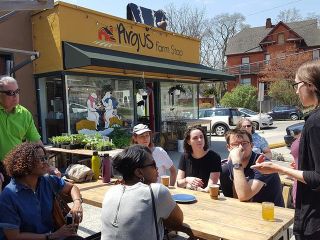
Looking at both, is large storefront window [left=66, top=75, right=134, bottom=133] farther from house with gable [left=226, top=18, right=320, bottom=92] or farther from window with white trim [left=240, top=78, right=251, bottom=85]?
window with white trim [left=240, top=78, right=251, bottom=85]

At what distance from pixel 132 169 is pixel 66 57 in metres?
6.49

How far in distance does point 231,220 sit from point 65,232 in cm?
Answer: 124

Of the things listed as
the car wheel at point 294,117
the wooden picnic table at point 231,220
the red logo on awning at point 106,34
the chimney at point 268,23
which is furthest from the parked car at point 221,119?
the chimney at point 268,23

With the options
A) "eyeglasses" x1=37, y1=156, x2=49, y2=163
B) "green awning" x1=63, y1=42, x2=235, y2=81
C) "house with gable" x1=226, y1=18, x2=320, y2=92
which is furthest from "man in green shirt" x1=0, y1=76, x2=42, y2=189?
"house with gable" x1=226, y1=18, x2=320, y2=92

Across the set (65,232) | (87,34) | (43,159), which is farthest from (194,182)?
(87,34)

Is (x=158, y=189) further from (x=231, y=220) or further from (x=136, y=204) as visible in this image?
→ (x=231, y=220)

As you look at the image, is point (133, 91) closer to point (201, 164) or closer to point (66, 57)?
point (66, 57)

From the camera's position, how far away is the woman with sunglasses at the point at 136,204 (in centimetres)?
195

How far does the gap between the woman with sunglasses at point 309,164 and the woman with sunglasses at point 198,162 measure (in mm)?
1657

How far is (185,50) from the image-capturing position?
41.3ft

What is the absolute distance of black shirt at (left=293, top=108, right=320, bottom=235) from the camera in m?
1.89

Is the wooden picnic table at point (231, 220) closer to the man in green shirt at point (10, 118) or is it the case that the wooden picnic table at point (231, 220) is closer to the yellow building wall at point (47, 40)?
the man in green shirt at point (10, 118)

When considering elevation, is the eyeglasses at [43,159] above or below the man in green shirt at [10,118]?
below

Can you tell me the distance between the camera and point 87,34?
8.73 meters
